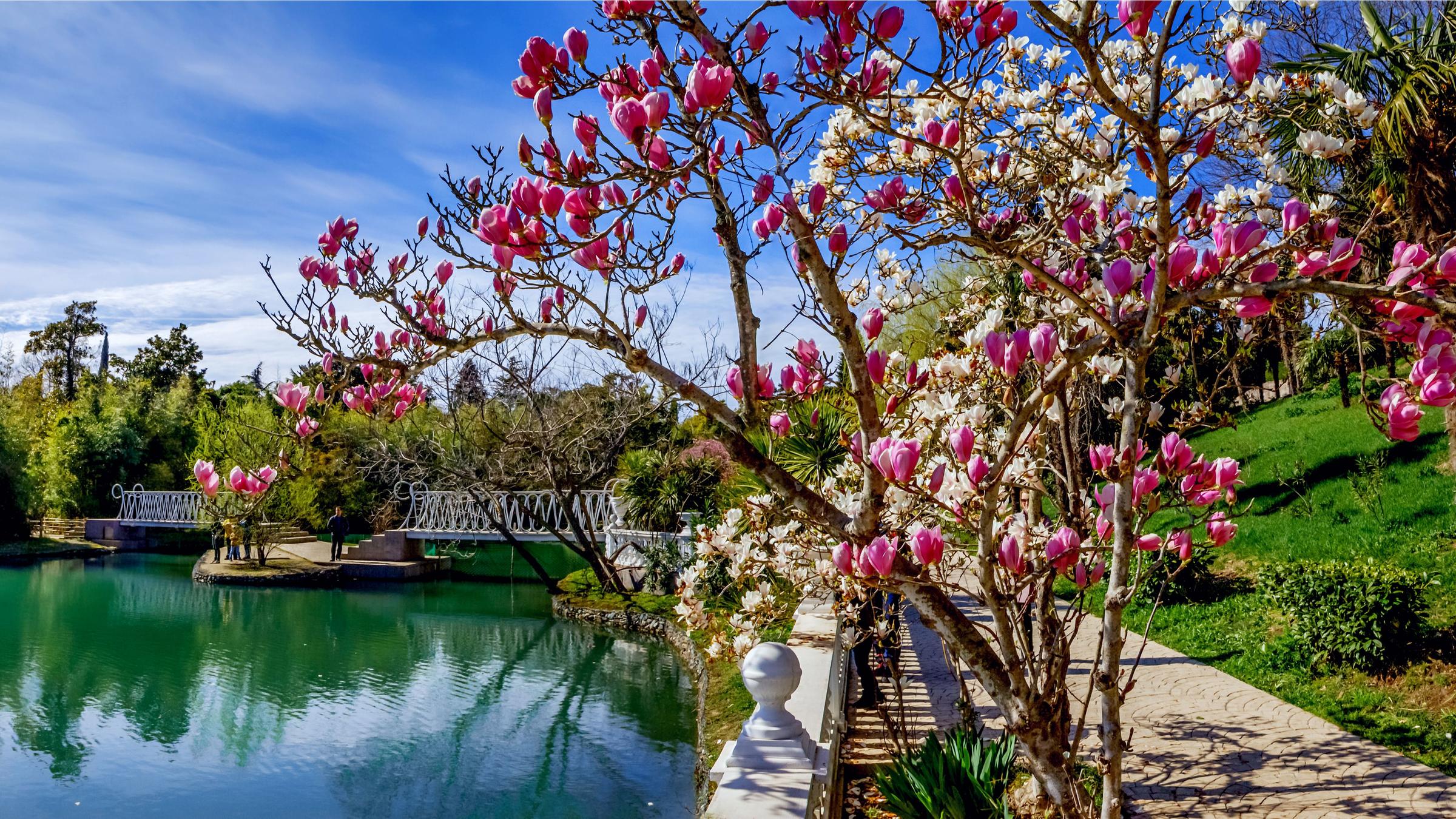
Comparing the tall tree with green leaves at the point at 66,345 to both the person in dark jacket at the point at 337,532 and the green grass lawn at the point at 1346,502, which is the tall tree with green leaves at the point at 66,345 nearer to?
the person in dark jacket at the point at 337,532

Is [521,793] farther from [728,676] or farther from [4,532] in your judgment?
[4,532]

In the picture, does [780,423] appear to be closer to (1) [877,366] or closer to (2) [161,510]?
(1) [877,366]

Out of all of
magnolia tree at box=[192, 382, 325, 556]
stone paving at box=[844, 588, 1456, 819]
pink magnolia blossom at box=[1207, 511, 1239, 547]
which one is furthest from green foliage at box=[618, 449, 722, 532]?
pink magnolia blossom at box=[1207, 511, 1239, 547]

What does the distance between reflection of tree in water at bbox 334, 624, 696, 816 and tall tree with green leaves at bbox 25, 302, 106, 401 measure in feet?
100

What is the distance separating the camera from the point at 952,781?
9.75 ft

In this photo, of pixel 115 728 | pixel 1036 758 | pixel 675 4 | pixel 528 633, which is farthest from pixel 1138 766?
pixel 528 633

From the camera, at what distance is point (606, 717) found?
739cm

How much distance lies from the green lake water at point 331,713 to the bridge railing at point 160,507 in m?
6.91

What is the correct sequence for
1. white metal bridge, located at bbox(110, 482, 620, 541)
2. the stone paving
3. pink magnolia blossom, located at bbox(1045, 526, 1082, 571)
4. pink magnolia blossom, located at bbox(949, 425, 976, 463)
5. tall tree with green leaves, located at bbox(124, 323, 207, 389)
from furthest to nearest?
tall tree with green leaves, located at bbox(124, 323, 207, 389)
white metal bridge, located at bbox(110, 482, 620, 541)
the stone paving
pink magnolia blossom, located at bbox(1045, 526, 1082, 571)
pink magnolia blossom, located at bbox(949, 425, 976, 463)

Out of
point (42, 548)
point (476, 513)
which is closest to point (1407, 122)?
point (476, 513)

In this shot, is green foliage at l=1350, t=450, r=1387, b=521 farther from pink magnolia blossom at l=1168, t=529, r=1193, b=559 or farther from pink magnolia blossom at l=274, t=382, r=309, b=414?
pink magnolia blossom at l=274, t=382, r=309, b=414

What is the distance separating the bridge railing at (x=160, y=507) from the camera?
1955 centimetres

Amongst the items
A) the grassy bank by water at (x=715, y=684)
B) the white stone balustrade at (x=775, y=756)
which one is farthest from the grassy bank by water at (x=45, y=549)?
the white stone balustrade at (x=775, y=756)

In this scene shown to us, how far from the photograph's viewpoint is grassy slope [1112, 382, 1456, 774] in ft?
15.4
